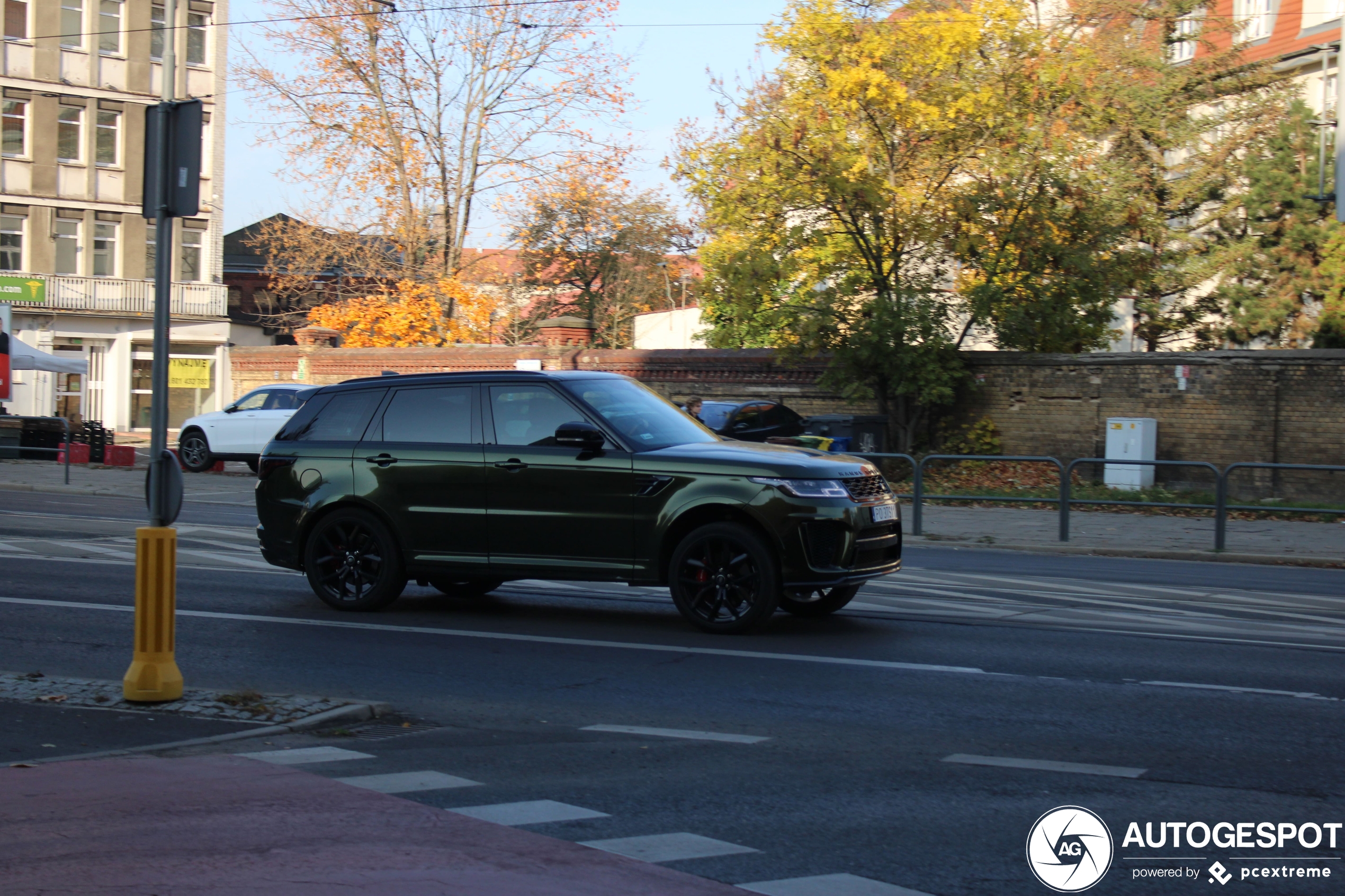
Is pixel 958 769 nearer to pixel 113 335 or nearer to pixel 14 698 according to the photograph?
pixel 14 698

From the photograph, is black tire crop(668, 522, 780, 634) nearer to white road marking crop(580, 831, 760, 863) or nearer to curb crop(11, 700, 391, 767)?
curb crop(11, 700, 391, 767)

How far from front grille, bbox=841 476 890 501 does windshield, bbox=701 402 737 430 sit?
16.4 m

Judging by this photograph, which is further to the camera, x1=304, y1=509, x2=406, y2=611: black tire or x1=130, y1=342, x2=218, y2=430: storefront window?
x1=130, y1=342, x2=218, y2=430: storefront window

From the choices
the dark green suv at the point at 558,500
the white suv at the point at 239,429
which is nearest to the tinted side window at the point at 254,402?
the white suv at the point at 239,429

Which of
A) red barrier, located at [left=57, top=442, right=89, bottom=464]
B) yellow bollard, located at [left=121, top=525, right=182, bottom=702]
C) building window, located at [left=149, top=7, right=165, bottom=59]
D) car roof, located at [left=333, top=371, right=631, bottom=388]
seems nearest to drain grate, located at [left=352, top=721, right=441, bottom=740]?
yellow bollard, located at [left=121, top=525, right=182, bottom=702]

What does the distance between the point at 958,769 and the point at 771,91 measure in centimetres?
2223

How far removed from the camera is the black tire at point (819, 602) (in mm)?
10016

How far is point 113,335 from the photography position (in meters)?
48.0

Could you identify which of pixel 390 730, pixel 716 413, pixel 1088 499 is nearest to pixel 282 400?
pixel 716 413

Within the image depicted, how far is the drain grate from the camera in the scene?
6.51 meters

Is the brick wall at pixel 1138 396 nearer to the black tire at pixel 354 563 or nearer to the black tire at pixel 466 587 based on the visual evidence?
the black tire at pixel 466 587

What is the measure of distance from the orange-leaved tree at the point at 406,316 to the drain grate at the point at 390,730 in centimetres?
3436

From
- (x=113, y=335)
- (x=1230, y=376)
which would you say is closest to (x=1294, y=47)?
(x=1230, y=376)

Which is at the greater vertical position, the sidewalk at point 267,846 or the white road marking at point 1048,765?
the white road marking at point 1048,765
